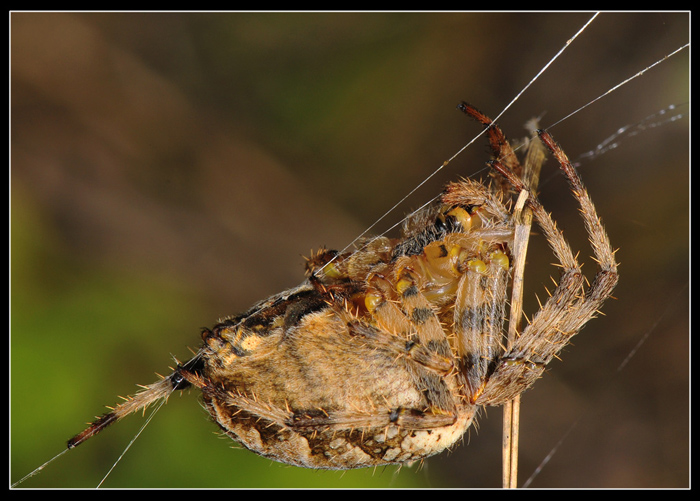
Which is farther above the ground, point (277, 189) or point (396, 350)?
point (277, 189)

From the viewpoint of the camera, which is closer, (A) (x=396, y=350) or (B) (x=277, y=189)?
(A) (x=396, y=350)

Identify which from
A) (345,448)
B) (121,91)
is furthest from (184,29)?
(345,448)

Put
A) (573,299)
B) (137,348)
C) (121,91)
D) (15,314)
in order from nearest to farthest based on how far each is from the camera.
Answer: (573,299) → (15,314) → (137,348) → (121,91)

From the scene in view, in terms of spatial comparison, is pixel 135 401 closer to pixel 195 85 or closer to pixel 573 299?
pixel 573 299

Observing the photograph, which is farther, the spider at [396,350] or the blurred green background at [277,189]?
the blurred green background at [277,189]

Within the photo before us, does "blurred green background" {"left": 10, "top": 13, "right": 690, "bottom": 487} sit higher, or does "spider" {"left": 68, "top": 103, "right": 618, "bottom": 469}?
"blurred green background" {"left": 10, "top": 13, "right": 690, "bottom": 487}
